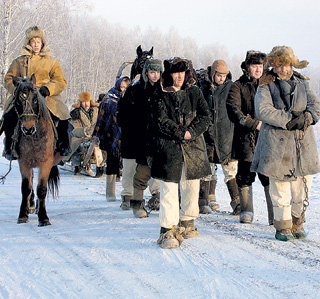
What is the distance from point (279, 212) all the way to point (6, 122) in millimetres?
3974

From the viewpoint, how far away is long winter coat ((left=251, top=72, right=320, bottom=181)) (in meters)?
4.70

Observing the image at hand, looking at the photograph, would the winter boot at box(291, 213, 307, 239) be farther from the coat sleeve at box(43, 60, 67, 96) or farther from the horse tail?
the horse tail

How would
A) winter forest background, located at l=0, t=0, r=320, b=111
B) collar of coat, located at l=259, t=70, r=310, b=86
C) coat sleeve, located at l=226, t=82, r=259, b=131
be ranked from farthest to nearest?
winter forest background, located at l=0, t=0, r=320, b=111, coat sleeve, located at l=226, t=82, r=259, b=131, collar of coat, located at l=259, t=70, r=310, b=86

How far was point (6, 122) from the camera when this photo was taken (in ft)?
20.4

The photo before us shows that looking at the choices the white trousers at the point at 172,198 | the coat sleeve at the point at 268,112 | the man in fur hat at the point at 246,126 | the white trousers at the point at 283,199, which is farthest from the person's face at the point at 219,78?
the white trousers at the point at 172,198

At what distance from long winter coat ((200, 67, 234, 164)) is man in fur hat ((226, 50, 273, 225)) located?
1.21 feet

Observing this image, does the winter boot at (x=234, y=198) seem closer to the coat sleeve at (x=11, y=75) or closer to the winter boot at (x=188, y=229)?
the winter boot at (x=188, y=229)

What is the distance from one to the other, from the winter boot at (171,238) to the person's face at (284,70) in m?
2.08

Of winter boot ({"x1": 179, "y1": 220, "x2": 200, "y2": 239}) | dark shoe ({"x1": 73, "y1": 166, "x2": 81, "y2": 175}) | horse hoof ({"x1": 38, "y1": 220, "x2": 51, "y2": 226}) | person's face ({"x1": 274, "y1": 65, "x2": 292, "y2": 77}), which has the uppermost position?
person's face ({"x1": 274, "y1": 65, "x2": 292, "y2": 77})

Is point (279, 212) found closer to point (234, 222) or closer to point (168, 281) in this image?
point (234, 222)

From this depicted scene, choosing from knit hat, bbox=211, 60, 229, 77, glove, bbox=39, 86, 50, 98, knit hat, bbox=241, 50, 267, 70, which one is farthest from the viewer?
knit hat, bbox=211, 60, 229, 77

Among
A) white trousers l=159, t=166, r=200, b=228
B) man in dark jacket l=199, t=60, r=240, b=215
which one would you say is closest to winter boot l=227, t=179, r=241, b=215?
man in dark jacket l=199, t=60, r=240, b=215

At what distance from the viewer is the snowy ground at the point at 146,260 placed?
3393mm

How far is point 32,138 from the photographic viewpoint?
5809 mm
